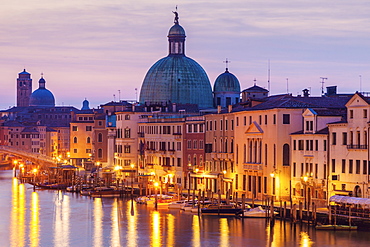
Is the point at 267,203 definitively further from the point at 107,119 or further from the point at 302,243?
the point at 107,119

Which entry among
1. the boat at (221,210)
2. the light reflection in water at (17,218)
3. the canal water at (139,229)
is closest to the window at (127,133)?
the light reflection in water at (17,218)

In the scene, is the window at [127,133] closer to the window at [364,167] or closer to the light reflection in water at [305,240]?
the window at [364,167]

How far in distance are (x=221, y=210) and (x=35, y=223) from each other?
40.0ft

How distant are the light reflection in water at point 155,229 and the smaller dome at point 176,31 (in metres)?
43.7

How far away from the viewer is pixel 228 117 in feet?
253

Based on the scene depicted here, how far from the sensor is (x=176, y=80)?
351ft

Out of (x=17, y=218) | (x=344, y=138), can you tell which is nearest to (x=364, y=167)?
(x=344, y=138)

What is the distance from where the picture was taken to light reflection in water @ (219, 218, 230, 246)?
5438cm

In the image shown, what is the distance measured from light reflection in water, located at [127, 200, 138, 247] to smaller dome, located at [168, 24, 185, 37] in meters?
37.2

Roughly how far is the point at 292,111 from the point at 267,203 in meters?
6.67

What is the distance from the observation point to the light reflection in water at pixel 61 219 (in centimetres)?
5696

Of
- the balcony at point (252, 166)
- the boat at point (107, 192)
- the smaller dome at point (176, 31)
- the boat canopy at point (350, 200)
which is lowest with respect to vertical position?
the boat at point (107, 192)

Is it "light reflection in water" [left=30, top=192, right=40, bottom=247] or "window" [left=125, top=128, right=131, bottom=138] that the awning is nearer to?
"light reflection in water" [left=30, top=192, right=40, bottom=247]

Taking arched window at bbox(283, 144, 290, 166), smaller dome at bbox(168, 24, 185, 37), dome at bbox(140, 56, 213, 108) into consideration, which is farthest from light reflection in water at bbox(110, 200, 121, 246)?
smaller dome at bbox(168, 24, 185, 37)
